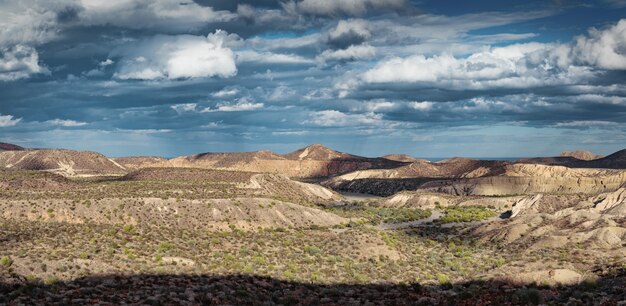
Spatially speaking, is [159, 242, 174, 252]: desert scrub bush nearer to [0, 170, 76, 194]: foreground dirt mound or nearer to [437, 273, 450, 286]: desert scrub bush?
[437, 273, 450, 286]: desert scrub bush

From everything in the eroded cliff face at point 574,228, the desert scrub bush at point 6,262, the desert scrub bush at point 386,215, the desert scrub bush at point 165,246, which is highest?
the desert scrub bush at point 6,262

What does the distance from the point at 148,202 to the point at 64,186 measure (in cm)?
2936

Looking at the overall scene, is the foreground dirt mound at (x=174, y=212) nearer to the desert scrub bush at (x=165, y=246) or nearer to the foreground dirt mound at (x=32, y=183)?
the desert scrub bush at (x=165, y=246)

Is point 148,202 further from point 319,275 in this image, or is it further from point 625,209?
point 625,209

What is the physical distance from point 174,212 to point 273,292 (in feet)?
149

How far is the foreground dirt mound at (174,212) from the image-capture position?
7750cm

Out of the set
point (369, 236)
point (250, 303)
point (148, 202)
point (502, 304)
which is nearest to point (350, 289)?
point (250, 303)

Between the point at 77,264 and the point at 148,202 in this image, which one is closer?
the point at 77,264

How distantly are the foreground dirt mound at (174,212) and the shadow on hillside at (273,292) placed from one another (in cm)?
3756

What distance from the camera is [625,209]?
3647 inches

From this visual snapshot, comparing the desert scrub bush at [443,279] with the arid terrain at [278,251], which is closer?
the arid terrain at [278,251]

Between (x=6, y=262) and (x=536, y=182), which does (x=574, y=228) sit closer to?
(x=6, y=262)

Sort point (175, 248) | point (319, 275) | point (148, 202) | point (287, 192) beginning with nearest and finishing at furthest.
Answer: point (319, 275) < point (175, 248) < point (148, 202) < point (287, 192)

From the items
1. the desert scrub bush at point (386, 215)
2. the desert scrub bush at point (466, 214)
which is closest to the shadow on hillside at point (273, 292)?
the desert scrub bush at point (386, 215)
